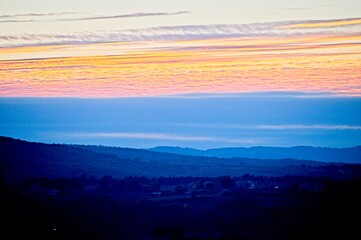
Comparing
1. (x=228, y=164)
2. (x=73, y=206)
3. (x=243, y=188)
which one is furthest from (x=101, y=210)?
(x=228, y=164)

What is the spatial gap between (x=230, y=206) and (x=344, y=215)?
1646cm

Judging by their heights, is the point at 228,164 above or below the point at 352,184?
above

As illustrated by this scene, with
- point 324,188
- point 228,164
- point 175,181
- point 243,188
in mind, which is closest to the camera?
point 324,188

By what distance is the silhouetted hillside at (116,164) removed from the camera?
13375 centimetres

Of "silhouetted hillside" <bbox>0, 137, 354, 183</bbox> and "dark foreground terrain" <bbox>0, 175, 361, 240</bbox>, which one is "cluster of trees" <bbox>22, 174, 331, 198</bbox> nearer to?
"dark foreground terrain" <bbox>0, 175, 361, 240</bbox>

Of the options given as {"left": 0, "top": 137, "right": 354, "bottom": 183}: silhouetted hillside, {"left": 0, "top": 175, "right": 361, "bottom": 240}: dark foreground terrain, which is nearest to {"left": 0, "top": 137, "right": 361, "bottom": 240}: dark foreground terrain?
{"left": 0, "top": 175, "right": 361, "bottom": 240}: dark foreground terrain

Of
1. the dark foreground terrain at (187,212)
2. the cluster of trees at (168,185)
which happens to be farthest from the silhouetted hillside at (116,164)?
the dark foreground terrain at (187,212)

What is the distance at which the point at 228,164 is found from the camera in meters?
175

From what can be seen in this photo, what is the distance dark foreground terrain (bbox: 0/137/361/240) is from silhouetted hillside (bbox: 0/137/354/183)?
0.44 meters

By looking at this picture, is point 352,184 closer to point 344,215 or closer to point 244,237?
point 344,215

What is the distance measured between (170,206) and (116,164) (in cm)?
7589

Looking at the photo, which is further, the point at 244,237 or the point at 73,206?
the point at 73,206

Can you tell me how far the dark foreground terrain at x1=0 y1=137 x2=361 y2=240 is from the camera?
72.6m

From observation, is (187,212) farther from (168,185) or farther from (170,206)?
(168,185)
